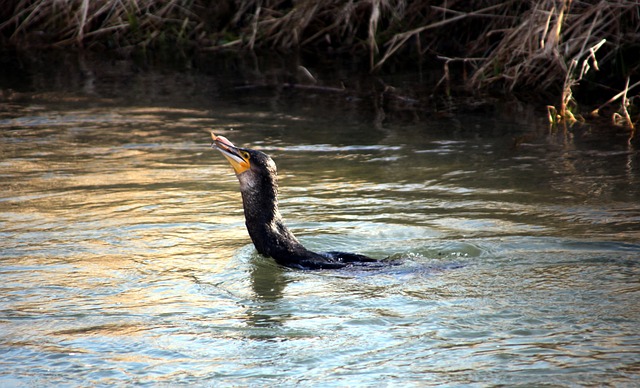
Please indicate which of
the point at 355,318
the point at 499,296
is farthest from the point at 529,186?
the point at 355,318

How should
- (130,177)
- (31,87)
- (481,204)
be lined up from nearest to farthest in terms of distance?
(481,204)
(130,177)
(31,87)

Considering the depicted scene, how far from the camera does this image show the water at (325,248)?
4.62 m

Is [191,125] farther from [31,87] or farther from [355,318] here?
[355,318]

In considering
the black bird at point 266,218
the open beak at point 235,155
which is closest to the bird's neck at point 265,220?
the black bird at point 266,218

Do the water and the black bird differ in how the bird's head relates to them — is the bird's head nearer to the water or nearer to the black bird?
the black bird

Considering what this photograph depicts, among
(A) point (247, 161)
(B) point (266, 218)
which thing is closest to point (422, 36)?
(A) point (247, 161)

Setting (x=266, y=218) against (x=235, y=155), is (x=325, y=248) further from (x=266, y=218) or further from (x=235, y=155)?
(x=235, y=155)

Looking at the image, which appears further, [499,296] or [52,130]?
[52,130]

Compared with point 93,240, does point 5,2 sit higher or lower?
higher

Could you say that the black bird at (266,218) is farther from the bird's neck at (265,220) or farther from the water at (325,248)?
the water at (325,248)

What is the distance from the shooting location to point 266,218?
6.09 meters

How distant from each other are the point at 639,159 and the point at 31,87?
27.6ft

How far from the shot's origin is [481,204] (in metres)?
7.61

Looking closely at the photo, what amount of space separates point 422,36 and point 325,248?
875 cm
